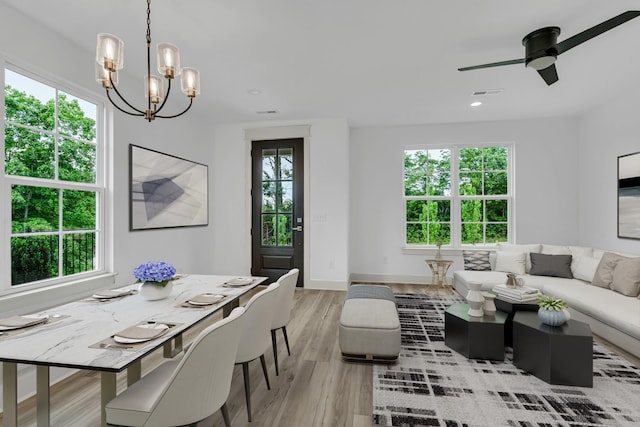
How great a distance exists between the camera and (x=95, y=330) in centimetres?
150

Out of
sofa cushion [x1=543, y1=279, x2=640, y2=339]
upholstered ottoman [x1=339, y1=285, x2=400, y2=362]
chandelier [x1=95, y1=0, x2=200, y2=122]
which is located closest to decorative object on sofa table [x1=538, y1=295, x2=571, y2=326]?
sofa cushion [x1=543, y1=279, x2=640, y2=339]

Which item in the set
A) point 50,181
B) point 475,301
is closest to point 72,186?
point 50,181

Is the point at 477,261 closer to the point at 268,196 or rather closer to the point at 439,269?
the point at 439,269

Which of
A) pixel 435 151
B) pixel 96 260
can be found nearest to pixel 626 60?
pixel 435 151

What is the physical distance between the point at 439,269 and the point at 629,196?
2.59 m

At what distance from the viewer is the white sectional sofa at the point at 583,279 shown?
2753 mm

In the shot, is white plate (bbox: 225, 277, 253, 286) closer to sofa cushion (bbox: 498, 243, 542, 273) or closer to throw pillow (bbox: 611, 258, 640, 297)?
throw pillow (bbox: 611, 258, 640, 297)

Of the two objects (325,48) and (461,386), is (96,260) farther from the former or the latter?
(461,386)

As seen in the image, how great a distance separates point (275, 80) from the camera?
3541mm

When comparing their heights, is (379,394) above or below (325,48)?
below

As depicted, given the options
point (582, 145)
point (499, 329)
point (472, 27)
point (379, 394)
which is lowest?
point (379, 394)

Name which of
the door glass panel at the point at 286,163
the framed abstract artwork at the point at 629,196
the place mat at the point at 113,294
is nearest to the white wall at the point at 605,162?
the framed abstract artwork at the point at 629,196

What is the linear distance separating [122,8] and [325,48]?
1606mm

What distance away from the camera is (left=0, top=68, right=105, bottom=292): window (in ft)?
7.64
